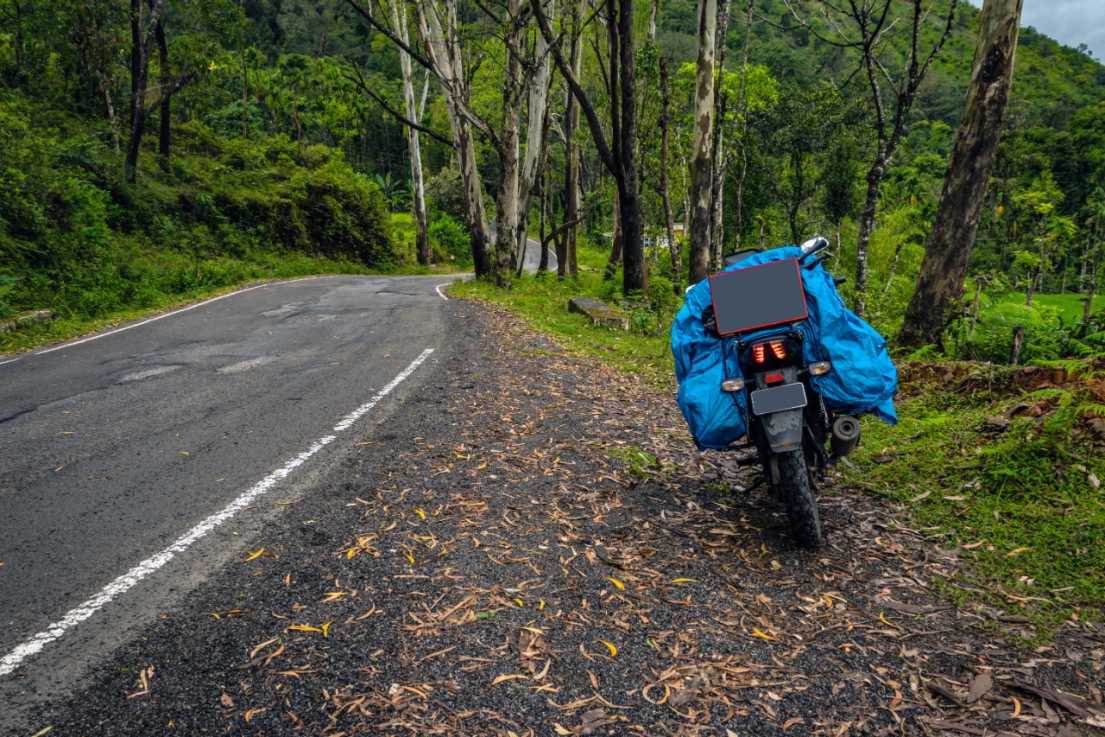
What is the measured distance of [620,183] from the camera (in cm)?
1456

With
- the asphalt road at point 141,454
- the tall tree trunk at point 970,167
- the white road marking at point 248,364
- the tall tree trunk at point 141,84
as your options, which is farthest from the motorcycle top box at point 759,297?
the tall tree trunk at point 141,84

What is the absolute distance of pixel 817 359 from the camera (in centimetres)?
401

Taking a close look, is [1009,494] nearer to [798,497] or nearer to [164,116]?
[798,497]

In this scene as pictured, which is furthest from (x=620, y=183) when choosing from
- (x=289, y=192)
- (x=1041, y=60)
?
(x=1041, y=60)

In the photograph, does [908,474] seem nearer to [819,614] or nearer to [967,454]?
[967,454]

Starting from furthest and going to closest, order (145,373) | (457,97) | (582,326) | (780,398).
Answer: (457,97) < (582,326) < (145,373) < (780,398)

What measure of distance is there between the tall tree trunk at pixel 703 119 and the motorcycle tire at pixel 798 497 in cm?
941

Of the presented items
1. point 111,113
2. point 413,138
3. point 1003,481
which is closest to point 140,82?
point 111,113

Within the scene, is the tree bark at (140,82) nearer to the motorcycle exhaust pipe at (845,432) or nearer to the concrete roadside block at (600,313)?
the concrete roadside block at (600,313)

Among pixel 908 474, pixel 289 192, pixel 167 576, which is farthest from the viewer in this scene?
pixel 289 192

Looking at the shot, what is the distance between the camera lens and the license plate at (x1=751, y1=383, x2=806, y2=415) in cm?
372

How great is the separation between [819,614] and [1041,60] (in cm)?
13160

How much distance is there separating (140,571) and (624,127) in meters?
12.9

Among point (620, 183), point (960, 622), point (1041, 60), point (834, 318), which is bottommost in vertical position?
point (960, 622)
